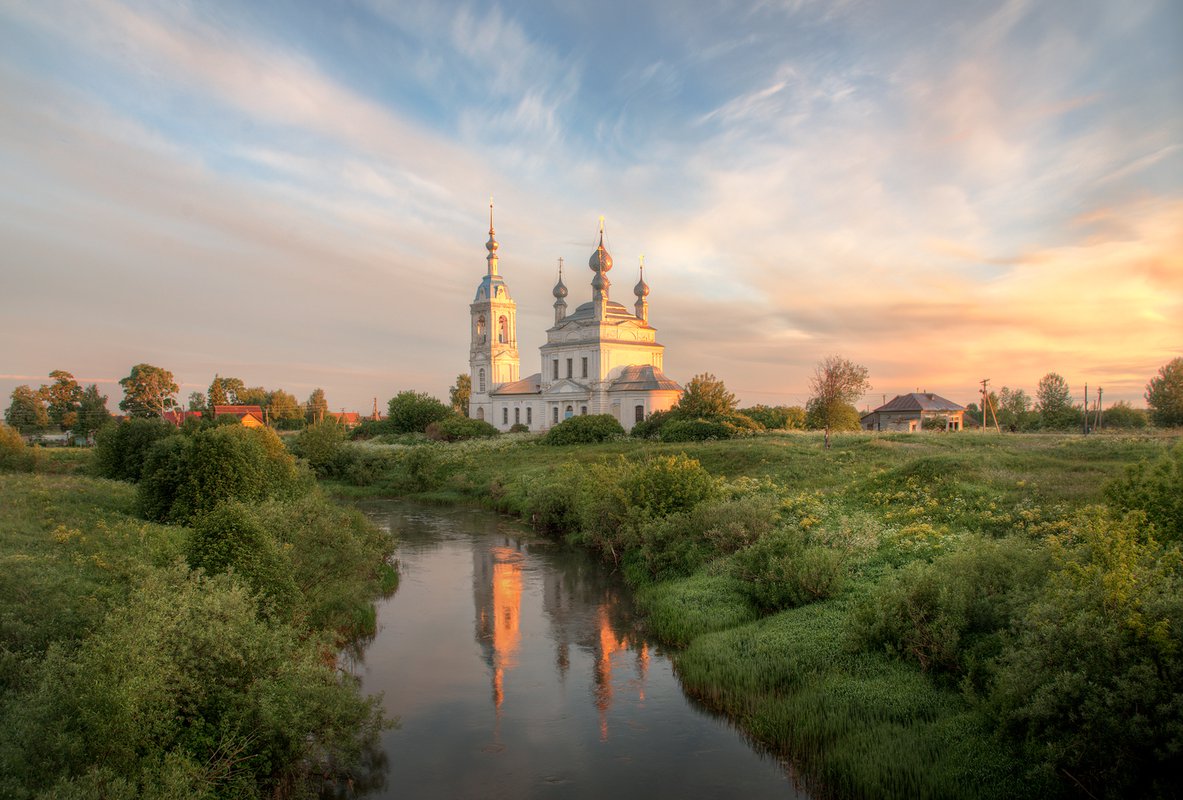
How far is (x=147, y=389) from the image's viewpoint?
5266cm

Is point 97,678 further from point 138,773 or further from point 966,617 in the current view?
point 966,617

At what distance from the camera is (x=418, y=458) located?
41.3 meters

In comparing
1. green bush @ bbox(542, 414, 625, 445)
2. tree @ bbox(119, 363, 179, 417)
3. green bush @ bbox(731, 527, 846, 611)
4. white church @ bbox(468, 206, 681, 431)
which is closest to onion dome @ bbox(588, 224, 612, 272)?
white church @ bbox(468, 206, 681, 431)

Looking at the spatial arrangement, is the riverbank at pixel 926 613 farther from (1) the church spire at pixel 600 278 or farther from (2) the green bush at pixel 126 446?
(1) the church spire at pixel 600 278

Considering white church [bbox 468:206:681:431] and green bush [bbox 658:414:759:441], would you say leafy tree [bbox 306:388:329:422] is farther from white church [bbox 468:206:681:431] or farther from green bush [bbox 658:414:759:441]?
green bush [bbox 658:414:759:441]

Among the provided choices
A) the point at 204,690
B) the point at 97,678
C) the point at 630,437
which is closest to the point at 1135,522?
the point at 204,690

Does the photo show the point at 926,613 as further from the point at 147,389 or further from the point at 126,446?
the point at 147,389

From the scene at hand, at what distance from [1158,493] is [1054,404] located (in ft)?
167

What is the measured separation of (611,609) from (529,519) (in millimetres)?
12438

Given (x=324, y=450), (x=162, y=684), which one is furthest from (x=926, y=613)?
(x=324, y=450)

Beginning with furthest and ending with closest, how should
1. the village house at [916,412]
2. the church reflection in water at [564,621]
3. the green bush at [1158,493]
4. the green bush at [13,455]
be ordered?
the village house at [916,412]
the green bush at [13,455]
the church reflection in water at [564,621]
the green bush at [1158,493]

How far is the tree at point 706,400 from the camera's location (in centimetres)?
4703

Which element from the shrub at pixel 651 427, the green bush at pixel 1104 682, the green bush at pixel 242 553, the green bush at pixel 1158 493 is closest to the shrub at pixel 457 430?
the shrub at pixel 651 427

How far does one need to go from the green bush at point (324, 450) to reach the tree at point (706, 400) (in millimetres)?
22289
